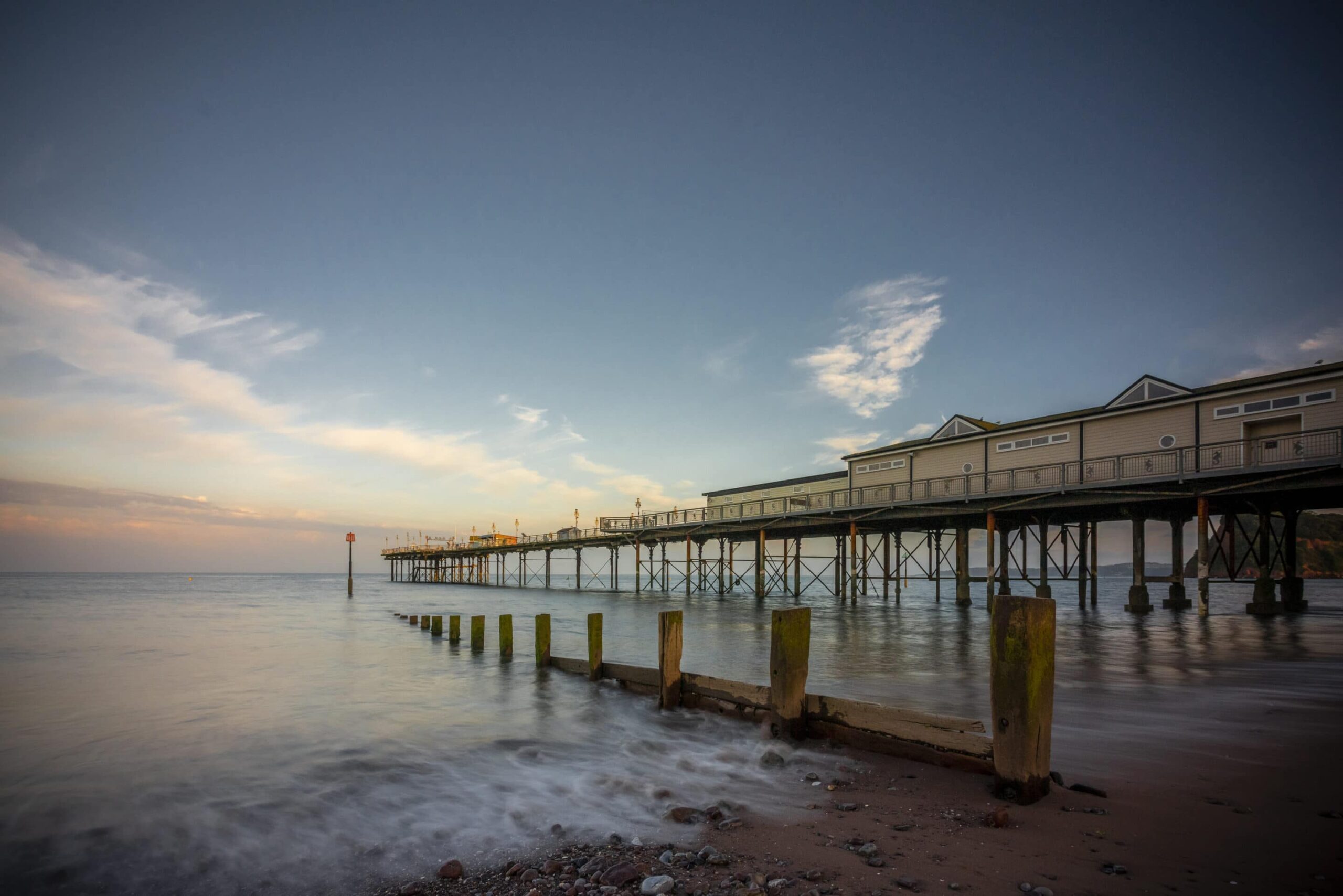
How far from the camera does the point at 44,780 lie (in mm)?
8969

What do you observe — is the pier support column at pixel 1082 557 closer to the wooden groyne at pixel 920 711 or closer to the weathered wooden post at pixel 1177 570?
the weathered wooden post at pixel 1177 570

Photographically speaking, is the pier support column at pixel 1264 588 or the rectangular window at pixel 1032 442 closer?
the pier support column at pixel 1264 588

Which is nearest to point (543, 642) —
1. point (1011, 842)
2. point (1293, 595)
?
point (1011, 842)

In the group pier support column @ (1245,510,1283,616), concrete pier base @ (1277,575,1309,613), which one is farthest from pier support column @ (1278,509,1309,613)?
pier support column @ (1245,510,1283,616)

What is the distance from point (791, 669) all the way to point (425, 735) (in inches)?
257

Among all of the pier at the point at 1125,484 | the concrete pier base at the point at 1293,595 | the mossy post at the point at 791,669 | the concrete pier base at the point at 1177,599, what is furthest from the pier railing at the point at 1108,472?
the mossy post at the point at 791,669

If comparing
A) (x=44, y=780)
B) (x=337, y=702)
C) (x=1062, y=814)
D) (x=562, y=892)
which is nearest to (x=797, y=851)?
(x=562, y=892)

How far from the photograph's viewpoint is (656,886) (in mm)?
4898

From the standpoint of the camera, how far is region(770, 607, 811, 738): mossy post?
8.12m

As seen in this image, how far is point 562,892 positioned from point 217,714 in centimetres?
1126

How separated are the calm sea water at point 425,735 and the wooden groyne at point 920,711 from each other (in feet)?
1.62

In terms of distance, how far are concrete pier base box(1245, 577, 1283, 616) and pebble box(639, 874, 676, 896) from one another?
113 feet

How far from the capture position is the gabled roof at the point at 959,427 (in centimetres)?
3456

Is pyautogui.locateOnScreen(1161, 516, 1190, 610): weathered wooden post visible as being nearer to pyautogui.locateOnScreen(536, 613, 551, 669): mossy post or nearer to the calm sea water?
the calm sea water
